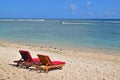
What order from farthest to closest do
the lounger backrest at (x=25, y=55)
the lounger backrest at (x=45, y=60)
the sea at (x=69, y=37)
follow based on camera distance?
the sea at (x=69, y=37) → the lounger backrest at (x=25, y=55) → the lounger backrest at (x=45, y=60)

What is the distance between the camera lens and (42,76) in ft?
29.1

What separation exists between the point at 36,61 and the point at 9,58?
2293mm

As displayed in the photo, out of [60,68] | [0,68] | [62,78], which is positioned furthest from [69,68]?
[0,68]

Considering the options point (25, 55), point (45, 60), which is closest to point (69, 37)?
point (25, 55)

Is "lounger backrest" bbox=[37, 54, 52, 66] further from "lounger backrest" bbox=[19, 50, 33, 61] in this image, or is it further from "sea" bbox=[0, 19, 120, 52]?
"sea" bbox=[0, 19, 120, 52]

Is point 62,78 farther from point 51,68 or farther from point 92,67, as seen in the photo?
point 92,67

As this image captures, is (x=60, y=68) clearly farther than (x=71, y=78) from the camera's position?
Yes

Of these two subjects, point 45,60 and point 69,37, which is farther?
point 69,37

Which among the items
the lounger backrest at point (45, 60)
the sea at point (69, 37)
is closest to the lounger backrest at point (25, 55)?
the lounger backrest at point (45, 60)

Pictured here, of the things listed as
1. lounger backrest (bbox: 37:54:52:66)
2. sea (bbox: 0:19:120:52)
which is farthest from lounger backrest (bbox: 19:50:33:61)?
sea (bbox: 0:19:120:52)

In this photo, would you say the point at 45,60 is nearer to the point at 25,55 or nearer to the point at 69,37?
the point at 25,55

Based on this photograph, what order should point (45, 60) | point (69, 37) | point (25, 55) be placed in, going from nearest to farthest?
point (45, 60), point (25, 55), point (69, 37)

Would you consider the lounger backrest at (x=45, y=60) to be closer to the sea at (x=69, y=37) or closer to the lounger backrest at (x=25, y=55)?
the lounger backrest at (x=25, y=55)

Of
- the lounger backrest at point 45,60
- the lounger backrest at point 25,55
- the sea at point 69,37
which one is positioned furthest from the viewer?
the sea at point 69,37
